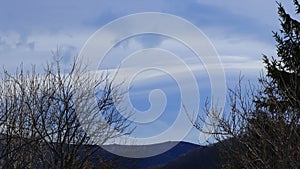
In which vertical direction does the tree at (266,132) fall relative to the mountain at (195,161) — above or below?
below

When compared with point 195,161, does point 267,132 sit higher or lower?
lower

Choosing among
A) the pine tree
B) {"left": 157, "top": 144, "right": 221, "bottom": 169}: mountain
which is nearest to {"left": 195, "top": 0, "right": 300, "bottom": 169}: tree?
the pine tree

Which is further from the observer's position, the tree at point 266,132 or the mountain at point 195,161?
the mountain at point 195,161

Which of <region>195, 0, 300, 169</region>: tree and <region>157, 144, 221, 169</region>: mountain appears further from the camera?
<region>157, 144, 221, 169</region>: mountain

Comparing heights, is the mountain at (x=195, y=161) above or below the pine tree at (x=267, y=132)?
above

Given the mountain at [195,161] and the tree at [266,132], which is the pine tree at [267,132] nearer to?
the tree at [266,132]

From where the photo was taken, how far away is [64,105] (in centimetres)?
1520

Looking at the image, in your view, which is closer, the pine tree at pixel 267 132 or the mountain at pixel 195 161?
the pine tree at pixel 267 132

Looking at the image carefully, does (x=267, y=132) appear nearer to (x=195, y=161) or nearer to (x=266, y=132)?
(x=266, y=132)

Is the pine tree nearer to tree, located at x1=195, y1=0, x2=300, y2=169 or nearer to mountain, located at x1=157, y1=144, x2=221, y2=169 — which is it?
tree, located at x1=195, y1=0, x2=300, y2=169

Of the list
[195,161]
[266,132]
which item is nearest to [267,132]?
[266,132]

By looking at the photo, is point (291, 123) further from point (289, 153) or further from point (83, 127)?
point (83, 127)

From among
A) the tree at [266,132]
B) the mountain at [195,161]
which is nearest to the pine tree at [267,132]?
the tree at [266,132]

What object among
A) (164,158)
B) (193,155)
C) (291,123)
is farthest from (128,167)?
(164,158)
